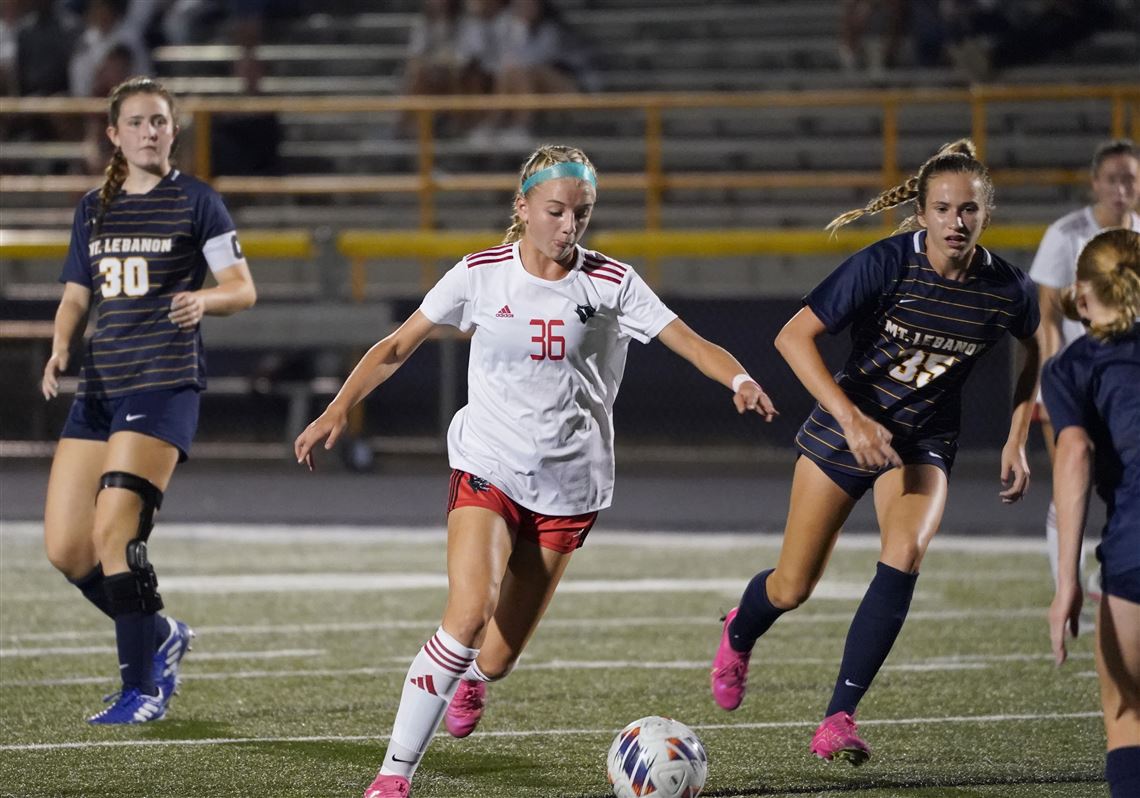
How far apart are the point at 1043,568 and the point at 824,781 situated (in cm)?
495

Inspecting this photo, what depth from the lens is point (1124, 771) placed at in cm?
424

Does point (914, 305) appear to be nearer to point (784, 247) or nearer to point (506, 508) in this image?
point (506, 508)

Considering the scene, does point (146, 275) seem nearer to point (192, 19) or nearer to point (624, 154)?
point (624, 154)

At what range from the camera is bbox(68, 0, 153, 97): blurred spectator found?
17.8m

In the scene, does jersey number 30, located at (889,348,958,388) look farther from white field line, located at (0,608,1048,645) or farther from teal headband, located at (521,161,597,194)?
white field line, located at (0,608,1048,645)

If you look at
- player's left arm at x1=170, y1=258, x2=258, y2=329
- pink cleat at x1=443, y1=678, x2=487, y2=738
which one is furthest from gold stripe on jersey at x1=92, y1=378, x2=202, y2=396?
pink cleat at x1=443, y1=678, x2=487, y2=738

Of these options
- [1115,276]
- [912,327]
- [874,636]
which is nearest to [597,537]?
[874,636]

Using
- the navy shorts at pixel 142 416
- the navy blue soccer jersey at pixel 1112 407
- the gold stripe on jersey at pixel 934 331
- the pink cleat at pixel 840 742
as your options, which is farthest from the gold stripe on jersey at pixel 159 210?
the navy blue soccer jersey at pixel 1112 407

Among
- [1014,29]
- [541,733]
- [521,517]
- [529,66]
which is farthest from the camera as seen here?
[1014,29]

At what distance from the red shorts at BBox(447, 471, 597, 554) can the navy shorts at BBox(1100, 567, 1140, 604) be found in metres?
1.74

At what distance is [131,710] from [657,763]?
217 centimetres

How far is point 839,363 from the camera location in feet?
45.0

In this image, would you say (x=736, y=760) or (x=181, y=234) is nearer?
(x=736, y=760)

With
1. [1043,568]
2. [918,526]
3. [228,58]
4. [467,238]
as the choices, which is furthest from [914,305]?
[228,58]
